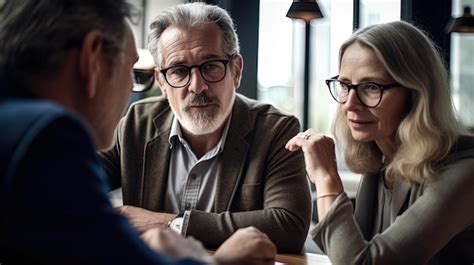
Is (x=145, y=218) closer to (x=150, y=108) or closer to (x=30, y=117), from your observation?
(x=150, y=108)

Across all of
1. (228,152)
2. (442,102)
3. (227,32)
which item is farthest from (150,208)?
(442,102)

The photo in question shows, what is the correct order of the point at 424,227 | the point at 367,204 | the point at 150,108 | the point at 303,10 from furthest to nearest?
1. the point at 303,10
2. the point at 150,108
3. the point at 367,204
4. the point at 424,227

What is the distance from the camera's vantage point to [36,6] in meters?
1.03

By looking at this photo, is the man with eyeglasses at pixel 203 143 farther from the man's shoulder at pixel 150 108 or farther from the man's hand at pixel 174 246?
the man's hand at pixel 174 246

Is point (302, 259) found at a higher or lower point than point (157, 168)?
lower

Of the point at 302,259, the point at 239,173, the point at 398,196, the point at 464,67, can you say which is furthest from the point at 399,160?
the point at 464,67

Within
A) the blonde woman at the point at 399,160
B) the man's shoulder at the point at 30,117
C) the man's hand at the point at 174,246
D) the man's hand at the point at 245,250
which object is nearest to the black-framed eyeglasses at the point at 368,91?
the blonde woman at the point at 399,160

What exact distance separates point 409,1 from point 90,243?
676 cm

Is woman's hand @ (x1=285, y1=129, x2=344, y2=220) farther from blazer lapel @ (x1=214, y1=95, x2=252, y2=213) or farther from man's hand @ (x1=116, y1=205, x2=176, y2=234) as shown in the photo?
man's hand @ (x1=116, y1=205, x2=176, y2=234)

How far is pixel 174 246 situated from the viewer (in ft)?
3.49

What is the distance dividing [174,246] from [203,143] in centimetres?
160

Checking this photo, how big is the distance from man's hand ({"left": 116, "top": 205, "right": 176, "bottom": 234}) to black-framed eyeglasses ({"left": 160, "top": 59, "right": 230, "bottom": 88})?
505mm

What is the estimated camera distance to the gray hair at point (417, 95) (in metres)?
1.98

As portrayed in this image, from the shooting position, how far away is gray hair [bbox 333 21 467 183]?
198 cm
